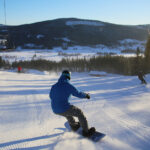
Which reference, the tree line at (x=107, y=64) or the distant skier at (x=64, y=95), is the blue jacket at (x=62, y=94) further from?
the tree line at (x=107, y=64)

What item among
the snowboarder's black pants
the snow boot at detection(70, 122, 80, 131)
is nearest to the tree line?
the snow boot at detection(70, 122, 80, 131)

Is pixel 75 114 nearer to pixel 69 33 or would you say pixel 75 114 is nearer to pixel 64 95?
pixel 64 95

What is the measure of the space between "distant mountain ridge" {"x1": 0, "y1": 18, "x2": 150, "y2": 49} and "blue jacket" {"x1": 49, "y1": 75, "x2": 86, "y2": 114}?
271ft

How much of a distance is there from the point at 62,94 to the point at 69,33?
109599 mm

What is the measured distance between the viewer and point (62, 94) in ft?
9.53

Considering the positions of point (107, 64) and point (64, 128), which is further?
point (107, 64)

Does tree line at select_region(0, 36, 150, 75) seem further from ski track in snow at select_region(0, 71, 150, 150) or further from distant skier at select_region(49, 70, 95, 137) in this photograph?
distant skier at select_region(49, 70, 95, 137)

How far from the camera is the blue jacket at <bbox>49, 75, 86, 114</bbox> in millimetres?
2902

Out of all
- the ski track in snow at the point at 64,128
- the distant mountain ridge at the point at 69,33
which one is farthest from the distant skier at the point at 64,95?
the distant mountain ridge at the point at 69,33

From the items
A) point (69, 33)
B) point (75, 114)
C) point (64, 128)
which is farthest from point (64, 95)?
point (69, 33)

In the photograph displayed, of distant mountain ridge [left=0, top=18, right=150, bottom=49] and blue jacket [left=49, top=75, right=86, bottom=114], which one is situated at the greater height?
distant mountain ridge [left=0, top=18, right=150, bottom=49]

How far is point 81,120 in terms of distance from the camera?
10.4 ft

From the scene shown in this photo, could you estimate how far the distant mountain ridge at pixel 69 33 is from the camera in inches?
3593

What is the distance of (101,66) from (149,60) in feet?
23.7
